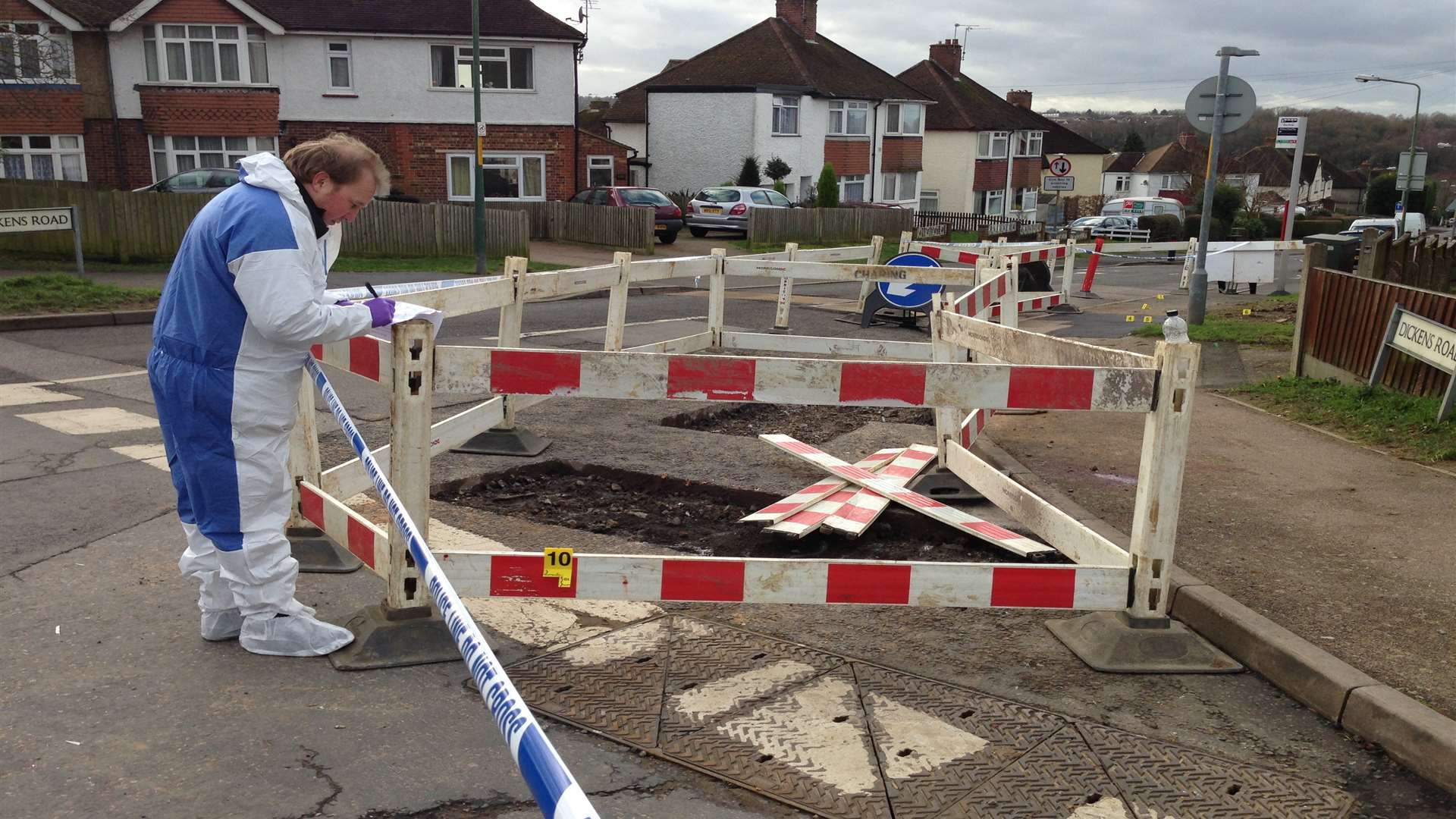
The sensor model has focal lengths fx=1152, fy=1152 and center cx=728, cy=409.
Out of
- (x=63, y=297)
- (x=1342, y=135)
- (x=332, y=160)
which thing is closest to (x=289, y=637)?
(x=332, y=160)

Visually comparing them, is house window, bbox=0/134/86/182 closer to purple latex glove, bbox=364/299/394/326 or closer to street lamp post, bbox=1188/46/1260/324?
street lamp post, bbox=1188/46/1260/324

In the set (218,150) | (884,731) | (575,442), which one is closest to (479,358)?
(884,731)

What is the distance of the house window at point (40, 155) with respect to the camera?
33156mm

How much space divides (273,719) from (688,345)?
7.06 meters

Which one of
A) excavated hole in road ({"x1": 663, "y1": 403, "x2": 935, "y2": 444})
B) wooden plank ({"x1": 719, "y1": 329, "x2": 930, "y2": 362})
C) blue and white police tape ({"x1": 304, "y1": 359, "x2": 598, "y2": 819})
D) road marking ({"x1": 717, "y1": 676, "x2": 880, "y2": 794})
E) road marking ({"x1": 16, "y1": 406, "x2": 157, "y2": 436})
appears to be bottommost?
excavated hole in road ({"x1": 663, "y1": 403, "x2": 935, "y2": 444})

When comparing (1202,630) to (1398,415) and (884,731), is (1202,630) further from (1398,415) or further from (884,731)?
(1398,415)

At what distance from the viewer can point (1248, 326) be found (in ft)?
50.8

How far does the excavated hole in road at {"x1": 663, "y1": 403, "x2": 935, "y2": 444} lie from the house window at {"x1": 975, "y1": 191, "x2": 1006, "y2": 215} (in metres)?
54.5

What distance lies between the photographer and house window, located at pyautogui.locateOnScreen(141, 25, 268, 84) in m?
33.2

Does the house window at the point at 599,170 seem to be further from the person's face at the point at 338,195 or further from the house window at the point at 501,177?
the person's face at the point at 338,195

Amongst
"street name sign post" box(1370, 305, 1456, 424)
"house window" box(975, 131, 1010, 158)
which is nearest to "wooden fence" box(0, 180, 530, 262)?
"street name sign post" box(1370, 305, 1456, 424)

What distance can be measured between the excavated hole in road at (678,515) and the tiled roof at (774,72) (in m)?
40.1

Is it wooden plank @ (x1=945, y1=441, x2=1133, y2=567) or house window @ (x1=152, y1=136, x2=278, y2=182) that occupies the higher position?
house window @ (x1=152, y1=136, x2=278, y2=182)

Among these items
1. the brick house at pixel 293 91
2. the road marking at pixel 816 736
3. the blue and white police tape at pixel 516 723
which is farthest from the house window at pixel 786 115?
the blue and white police tape at pixel 516 723
